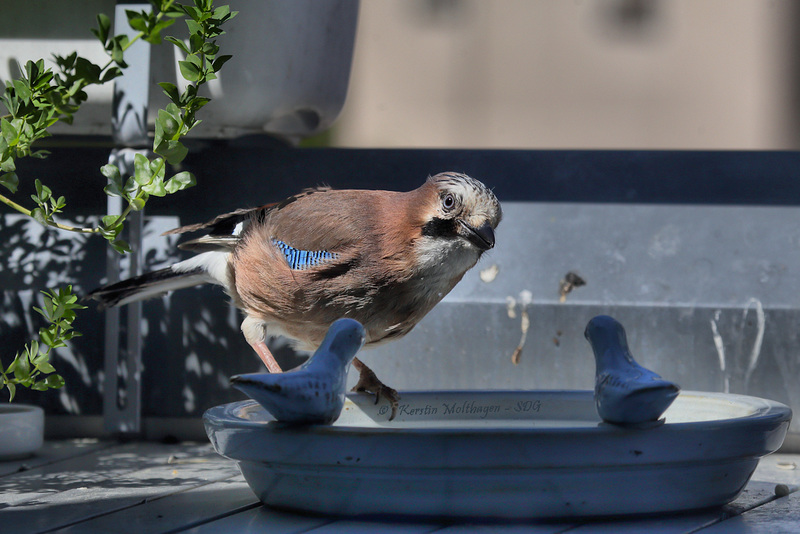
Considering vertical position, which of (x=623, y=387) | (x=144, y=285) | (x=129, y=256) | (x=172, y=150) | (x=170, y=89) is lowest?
(x=623, y=387)

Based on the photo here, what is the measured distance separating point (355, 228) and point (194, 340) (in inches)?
32.3

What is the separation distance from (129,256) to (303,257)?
78 cm

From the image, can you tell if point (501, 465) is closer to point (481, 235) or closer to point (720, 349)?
point (481, 235)

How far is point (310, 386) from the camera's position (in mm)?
1920

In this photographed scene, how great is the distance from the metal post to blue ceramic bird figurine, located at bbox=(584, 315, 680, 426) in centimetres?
166

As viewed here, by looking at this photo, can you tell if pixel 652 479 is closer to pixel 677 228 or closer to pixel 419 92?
Result: pixel 677 228

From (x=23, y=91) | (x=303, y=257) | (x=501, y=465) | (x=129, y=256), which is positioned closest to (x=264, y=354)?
(x=303, y=257)

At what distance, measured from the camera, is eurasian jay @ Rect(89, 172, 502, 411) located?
264 cm

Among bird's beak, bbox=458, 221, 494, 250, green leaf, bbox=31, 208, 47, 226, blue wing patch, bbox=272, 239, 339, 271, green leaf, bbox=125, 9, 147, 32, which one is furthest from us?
blue wing patch, bbox=272, 239, 339, 271

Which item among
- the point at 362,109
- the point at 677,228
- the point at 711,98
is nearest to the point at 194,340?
the point at 677,228

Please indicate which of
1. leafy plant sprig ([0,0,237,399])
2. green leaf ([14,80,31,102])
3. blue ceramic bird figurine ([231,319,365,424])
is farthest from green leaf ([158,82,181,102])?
blue ceramic bird figurine ([231,319,365,424])

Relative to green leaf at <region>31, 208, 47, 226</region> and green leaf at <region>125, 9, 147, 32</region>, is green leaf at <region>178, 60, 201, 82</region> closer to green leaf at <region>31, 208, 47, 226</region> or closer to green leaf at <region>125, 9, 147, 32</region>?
green leaf at <region>125, 9, 147, 32</region>

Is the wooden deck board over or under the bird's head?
under

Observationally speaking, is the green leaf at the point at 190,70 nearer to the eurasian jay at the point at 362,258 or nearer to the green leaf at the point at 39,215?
the green leaf at the point at 39,215
